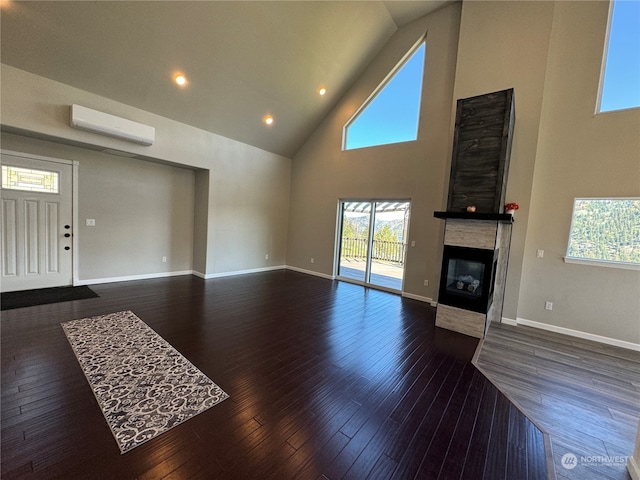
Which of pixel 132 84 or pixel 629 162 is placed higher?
pixel 132 84

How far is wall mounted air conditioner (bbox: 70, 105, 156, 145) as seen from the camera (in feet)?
13.0

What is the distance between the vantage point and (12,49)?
11.0 ft

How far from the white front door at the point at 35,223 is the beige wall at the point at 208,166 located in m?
0.44

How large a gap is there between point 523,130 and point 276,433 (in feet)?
16.6

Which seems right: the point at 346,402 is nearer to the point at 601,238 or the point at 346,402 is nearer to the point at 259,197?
the point at 601,238

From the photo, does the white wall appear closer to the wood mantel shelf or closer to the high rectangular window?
the wood mantel shelf

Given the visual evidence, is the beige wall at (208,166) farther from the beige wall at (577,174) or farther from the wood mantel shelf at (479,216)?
the beige wall at (577,174)

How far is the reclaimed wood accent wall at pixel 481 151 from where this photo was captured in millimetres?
3424

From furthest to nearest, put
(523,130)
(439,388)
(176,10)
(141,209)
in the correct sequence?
1. (141,209)
2. (523,130)
3. (176,10)
4. (439,388)

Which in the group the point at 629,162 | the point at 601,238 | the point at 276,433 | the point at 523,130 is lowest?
the point at 276,433

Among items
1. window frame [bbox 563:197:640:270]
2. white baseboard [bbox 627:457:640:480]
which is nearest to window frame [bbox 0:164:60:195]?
white baseboard [bbox 627:457:640:480]

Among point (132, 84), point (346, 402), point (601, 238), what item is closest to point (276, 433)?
point (346, 402)

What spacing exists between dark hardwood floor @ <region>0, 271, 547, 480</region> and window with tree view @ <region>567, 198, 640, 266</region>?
223 cm

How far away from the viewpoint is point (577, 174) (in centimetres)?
375
